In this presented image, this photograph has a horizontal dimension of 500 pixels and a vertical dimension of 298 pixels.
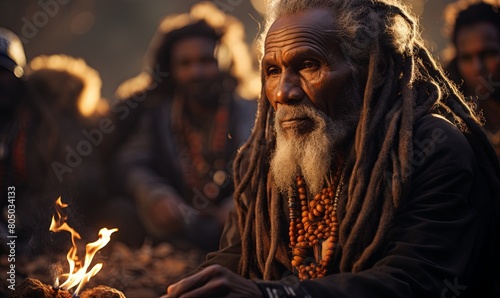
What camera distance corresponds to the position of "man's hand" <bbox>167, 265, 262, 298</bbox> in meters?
3.01

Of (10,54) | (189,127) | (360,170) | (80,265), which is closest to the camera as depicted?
(360,170)

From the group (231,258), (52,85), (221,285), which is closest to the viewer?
(221,285)

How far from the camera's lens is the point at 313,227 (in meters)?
3.93

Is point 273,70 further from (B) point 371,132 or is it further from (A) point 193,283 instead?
(A) point 193,283

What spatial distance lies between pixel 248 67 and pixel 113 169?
6.82ft

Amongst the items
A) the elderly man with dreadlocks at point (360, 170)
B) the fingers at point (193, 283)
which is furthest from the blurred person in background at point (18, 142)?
the fingers at point (193, 283)

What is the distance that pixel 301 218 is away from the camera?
4012 mm

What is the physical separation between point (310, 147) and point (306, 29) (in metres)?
0.54

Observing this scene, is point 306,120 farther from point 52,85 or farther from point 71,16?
point 71,16

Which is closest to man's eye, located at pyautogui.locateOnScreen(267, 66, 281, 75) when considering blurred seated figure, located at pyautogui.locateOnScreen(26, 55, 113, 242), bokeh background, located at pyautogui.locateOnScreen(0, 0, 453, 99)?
blurred seated figure, located at pyautogui.locateOnScreen(26, 55, 113, 242)

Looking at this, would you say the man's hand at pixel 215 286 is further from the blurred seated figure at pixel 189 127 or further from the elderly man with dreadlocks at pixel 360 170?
the blurred seated figure at pixel 189 127

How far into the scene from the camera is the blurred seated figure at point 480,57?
28.2 ft

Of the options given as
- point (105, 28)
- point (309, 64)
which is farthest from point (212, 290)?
point (105, 28)

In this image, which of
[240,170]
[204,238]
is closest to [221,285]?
[240,170]
